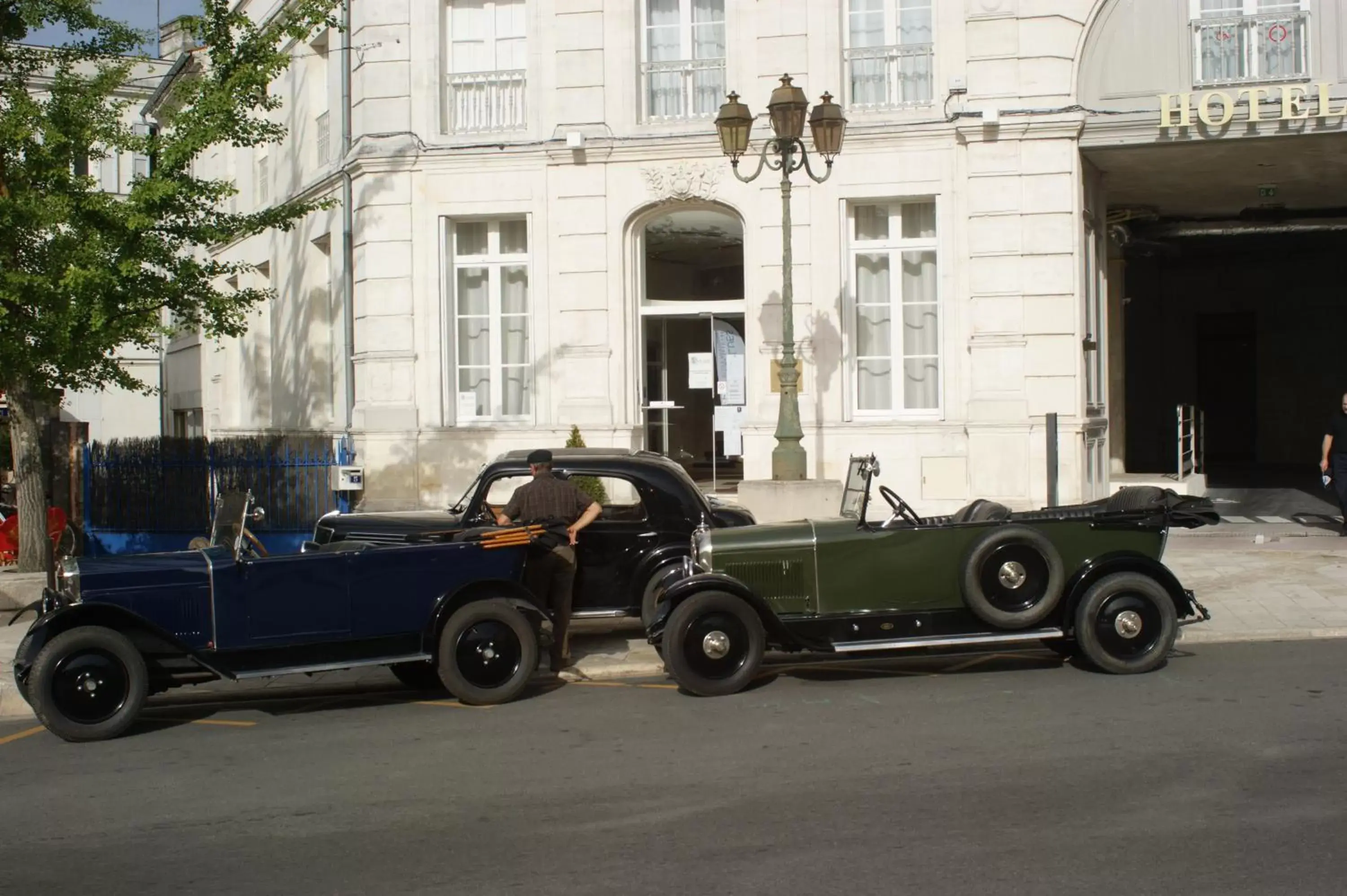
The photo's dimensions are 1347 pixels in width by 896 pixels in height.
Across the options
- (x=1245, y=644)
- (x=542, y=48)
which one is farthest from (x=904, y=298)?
(x=1245, y=644)

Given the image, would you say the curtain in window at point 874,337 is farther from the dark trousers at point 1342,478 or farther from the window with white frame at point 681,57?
the dark trousers at point 1342,478

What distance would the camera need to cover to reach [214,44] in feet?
45.8

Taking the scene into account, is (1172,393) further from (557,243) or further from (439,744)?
(439,744)

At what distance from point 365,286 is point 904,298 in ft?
22.6

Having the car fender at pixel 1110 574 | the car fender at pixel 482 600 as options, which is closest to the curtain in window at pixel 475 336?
the car fender at pixel 482 600

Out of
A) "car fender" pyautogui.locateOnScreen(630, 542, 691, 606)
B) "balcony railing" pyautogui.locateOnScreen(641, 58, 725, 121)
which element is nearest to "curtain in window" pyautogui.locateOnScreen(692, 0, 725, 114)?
"balcony railing" pyautogui.locateOnScreen(641, 58, 725, 121)

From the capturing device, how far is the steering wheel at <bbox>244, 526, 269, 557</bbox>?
877 cm

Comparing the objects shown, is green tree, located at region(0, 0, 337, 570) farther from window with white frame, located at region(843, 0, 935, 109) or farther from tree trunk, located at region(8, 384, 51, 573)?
window with white frame, located at region(843, 0, 935, 109)

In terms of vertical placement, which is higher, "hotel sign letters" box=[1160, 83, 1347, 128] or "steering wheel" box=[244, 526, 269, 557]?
"hotel sign letters" box=[1160, 83, 1347, 128]

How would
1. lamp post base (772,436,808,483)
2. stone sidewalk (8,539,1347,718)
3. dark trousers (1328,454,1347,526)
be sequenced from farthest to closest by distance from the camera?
1. dark trousers (1328,454,1347,526)
2. lamp post base (772,436,808,483)
3. stone sidewalk (8,539,1347,718)

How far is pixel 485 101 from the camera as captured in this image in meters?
18.4

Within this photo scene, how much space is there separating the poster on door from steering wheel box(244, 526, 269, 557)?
9.87m

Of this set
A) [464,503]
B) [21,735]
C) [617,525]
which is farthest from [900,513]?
[21,735]

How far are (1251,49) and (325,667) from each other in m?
13.3
